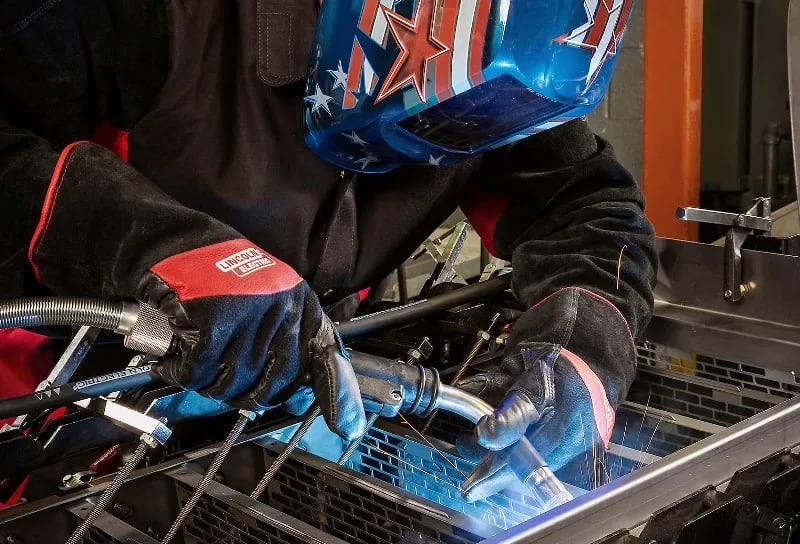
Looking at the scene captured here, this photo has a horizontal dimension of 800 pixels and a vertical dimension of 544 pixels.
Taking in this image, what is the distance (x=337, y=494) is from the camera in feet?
3.70

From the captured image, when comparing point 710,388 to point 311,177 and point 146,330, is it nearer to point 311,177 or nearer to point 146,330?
point 311,177

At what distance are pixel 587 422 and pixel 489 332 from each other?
30 cm

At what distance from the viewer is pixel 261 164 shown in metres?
1.37

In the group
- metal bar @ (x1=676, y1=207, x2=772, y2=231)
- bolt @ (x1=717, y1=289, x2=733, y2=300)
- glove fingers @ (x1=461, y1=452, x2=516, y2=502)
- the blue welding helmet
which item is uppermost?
metal bar @ (x1=676, y1=207, x2=772, y2=231)

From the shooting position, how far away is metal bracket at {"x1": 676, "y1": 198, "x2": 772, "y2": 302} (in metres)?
1.55

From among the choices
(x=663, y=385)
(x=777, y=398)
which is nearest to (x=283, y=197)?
(x=663, y=385)

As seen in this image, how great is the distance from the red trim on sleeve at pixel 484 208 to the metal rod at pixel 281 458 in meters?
0.62

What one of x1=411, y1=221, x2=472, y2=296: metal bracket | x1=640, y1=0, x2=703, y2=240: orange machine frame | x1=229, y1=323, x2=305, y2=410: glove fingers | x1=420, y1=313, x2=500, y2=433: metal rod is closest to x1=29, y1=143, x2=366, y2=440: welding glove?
x1=229, y1=323, x2=305, y2=410: glove fingers

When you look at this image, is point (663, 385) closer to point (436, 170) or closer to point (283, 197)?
point (436, 170)

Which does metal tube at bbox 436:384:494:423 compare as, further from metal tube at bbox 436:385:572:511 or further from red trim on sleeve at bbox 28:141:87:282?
red trim on sleeve at bbox 28:141:87:282

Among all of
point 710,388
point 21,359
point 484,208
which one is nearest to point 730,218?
point 710,388

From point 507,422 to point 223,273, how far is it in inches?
15.7

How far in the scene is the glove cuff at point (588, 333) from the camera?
1.38m

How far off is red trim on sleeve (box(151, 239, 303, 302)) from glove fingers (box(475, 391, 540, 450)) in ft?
0.97
